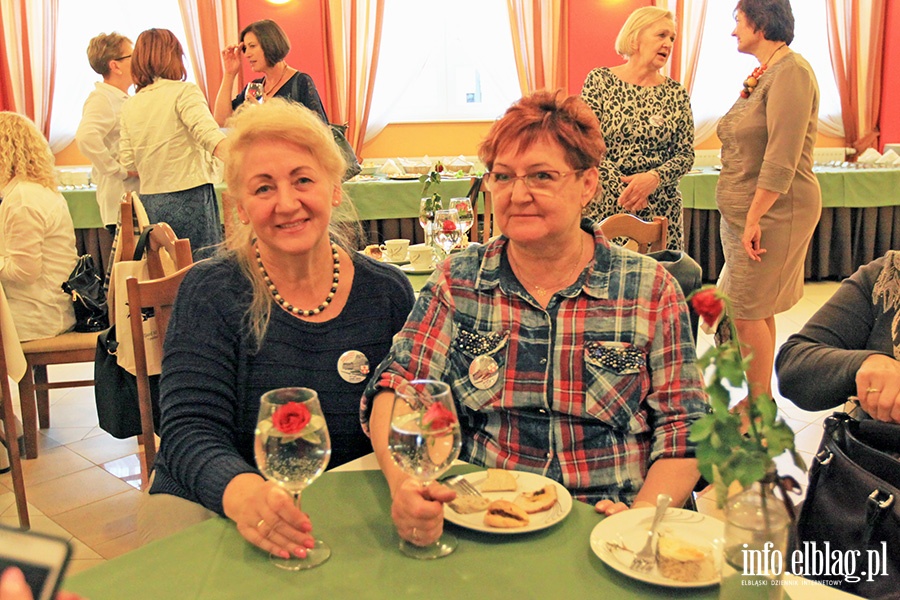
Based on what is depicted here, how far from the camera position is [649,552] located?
1.00 metres

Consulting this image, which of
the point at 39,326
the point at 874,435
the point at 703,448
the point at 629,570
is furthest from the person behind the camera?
A: the point at 39,326

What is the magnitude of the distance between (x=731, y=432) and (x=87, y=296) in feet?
10.1

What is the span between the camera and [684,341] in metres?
1.44

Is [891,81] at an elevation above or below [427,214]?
above

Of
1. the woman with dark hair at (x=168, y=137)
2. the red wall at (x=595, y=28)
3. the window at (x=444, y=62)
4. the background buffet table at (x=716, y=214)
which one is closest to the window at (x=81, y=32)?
the window at (x=444, y=62)

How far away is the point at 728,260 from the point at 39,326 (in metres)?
2.85

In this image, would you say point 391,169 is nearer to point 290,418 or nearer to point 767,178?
point 767,178

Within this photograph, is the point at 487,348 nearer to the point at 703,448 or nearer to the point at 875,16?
the point at 703,448

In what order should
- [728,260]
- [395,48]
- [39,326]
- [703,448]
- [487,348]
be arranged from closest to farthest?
[703,448] → [487,348] → [39,326] → [728,260] → [395,48]

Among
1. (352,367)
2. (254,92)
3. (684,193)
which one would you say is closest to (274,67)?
(254,92)

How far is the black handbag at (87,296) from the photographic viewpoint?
10.7 feet

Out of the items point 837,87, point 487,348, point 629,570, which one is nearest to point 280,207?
point 487,348

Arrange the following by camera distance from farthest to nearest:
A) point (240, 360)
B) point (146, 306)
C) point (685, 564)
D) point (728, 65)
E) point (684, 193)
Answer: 1. point (728, 65)
2. point (684, 193)
3. point (146, 306)
4. point (240, 360)
5. point (685, 564)

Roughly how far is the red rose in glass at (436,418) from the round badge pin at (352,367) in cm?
61
